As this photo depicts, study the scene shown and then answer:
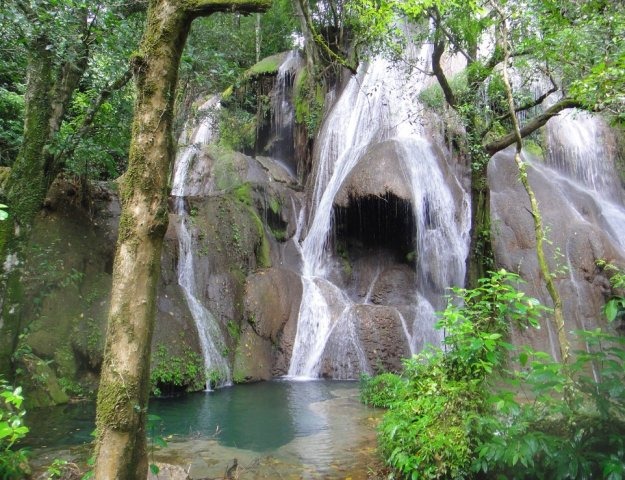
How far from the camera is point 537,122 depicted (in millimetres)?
9164

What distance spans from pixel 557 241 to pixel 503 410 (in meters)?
11.2

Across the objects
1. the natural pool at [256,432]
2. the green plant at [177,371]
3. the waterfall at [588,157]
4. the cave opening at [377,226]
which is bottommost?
the natural pool at [256,432]

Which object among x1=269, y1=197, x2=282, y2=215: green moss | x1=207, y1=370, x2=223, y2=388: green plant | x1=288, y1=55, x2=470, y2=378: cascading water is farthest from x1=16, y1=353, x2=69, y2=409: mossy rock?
x1=269, y1=197, x2=282, y2=215: green moss

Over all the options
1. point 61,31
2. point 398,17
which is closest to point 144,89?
point 61,31

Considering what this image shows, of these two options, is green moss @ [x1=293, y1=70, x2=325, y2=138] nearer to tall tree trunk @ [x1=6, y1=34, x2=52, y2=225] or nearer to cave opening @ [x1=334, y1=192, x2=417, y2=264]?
cave opening @ [x1=334, y1=192, x2=417, y2=264]

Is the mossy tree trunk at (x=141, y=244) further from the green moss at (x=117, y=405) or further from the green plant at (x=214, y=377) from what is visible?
the green plant at (x=214, y=377)

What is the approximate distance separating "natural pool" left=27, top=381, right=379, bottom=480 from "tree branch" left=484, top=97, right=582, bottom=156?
5.48 meters

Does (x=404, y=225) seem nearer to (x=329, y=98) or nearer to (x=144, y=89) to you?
(x=329, y=98)

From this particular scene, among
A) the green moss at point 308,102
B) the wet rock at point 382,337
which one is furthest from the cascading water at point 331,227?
the green moss at point 308,102

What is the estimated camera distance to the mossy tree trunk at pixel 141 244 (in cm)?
272

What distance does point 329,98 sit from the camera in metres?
19.7

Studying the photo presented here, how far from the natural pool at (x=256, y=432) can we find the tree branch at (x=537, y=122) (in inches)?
216

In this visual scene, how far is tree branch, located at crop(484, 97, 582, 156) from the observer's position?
27.9 ft

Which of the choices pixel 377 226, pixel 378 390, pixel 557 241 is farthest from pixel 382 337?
pixel 557 241
